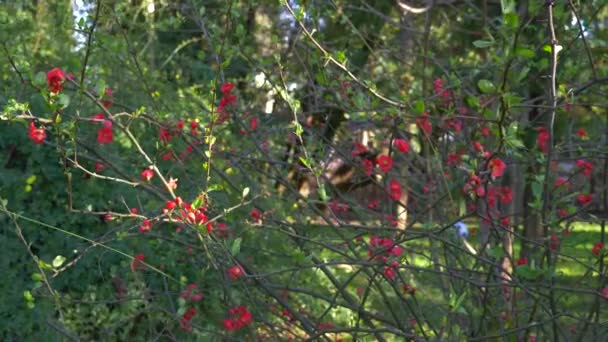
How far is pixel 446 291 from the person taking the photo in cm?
438

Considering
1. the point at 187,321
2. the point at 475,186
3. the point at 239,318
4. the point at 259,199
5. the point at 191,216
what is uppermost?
the point at 475,186

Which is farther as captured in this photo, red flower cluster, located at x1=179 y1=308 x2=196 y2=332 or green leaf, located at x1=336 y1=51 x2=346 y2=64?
red flower cluster, located at x1=179 y1=308 x2=196 y2=332

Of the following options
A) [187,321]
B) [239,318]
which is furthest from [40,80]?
[187,321]

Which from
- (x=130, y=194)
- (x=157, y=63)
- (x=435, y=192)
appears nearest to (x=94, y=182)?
(x=130, y=194)

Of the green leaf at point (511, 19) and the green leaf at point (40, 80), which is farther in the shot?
the green leaf at point (40, 80)

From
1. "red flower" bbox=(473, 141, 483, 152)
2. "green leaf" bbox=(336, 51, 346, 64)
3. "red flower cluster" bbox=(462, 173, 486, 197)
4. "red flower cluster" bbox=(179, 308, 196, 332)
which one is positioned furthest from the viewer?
"red flower" bbox=(473, 141, 483, 152)

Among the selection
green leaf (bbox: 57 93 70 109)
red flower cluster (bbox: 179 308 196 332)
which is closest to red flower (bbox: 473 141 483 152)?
red flower cluster (bbox: 179 308 196 332)

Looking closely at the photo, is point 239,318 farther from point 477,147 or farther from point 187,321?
point 477,147

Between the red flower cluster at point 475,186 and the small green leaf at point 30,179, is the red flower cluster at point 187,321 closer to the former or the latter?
the small green leaf at point 30,179

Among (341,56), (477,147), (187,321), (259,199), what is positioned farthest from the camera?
(259,199)

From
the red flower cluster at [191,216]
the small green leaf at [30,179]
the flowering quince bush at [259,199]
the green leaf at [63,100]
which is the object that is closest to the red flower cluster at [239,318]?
the flowering quince bush at [259,199]

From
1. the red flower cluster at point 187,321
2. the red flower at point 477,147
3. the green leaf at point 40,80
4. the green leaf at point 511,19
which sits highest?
the red flower at point 477,147

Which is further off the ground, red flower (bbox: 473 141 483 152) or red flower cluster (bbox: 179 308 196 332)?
red flower (bbox: 473 141 483 152)

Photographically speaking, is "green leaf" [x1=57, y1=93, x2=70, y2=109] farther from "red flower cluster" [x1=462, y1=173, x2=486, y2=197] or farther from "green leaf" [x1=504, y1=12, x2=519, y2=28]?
"green leaf" [x1=504, y1=12, x2=519, y2=28]
